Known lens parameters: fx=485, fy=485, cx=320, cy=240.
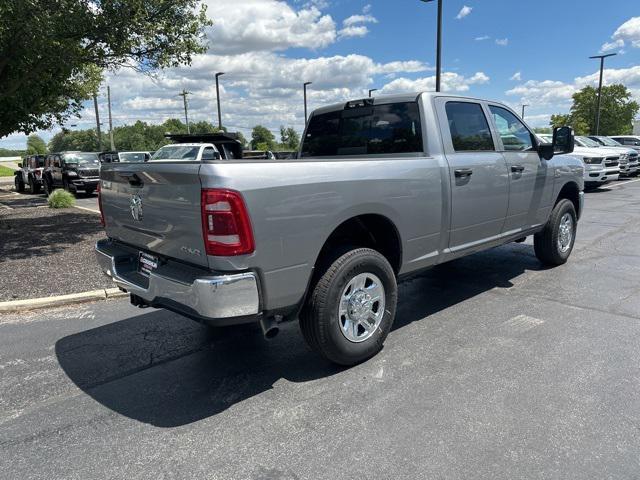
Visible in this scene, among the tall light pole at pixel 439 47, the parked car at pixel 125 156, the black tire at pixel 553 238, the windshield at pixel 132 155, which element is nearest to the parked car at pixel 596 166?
the tall light pole at pixel 439 47

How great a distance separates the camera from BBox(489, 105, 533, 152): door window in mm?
5141

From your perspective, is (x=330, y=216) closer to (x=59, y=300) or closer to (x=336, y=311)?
(x=336, y=311)

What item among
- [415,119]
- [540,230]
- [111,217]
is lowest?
[540,230]

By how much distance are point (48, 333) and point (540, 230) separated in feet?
18.4

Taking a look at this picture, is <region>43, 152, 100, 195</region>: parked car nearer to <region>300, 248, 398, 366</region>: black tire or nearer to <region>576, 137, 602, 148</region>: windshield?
<region>300, 248, 398, 366</region>: black tire

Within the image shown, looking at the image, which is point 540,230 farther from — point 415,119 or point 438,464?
point 438,464

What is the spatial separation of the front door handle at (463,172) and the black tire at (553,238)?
2278mm

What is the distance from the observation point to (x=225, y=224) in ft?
9.18

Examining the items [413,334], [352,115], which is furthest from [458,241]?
[352,115]

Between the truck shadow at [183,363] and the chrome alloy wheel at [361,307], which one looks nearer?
the truck shadow at [183,363]

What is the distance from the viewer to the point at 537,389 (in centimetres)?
325

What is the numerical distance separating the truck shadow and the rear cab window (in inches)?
65.5

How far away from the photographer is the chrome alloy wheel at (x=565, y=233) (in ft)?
20.7

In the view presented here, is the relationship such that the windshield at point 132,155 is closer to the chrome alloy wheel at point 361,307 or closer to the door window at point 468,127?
the door window at point 468,127
